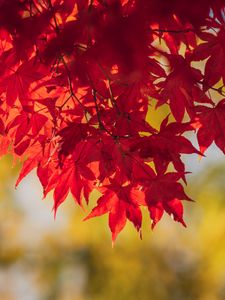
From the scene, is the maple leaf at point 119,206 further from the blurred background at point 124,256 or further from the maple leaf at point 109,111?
the blurred background at point 124,256

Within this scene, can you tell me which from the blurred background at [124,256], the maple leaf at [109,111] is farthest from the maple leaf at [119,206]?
the blurred background at [124,256]

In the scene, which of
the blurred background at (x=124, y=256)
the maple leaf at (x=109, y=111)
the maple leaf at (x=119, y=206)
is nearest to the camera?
the maple leaf at (x=109, y=111)

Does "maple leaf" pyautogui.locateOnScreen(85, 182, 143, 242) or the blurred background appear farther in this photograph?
the blurred background

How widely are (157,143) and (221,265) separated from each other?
15.0ft

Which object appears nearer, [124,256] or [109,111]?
[109,111]

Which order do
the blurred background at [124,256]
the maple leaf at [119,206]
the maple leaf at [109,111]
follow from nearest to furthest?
the maple leaf at [109,111]
the maple leaf at [119,206]
the blurred background at [124,256]

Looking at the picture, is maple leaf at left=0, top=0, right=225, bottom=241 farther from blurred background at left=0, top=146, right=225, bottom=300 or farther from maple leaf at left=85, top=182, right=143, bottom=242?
blurred background at left=0, top=146, right=225, bottom=300

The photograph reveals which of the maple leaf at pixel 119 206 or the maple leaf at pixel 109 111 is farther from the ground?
the maple leaf at pixel 109 111

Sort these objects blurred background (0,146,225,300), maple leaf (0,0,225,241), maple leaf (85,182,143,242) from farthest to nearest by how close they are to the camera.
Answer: blurred background (0,146,225,300), maple leaf (85,182,143,242), maple leaf (0,0,225,241)

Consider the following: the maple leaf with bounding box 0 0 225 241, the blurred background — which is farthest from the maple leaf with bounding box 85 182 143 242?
the blurred background

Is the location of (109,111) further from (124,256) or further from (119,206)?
(124,256)

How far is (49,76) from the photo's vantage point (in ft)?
4.40

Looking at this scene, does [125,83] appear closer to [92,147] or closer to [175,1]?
[92,147]

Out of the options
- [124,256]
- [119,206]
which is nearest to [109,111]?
[119,206]
